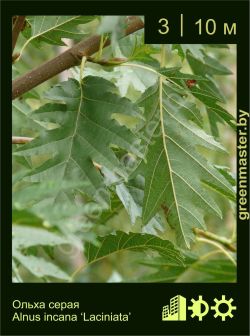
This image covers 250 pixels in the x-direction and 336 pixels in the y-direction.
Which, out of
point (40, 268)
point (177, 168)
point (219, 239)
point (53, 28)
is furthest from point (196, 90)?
point (219, 239)

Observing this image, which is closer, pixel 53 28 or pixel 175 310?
pixel 53 28

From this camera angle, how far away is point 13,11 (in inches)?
45.3

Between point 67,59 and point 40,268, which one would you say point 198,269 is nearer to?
point 40,268

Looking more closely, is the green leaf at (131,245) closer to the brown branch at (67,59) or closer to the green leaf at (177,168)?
the green leaf at (177,168)

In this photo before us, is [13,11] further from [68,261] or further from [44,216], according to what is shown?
[68,261]

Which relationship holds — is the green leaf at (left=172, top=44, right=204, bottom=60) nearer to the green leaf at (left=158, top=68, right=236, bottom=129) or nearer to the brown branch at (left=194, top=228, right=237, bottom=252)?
the green leaf at (left=158, top=68, right=236, bottom=129)

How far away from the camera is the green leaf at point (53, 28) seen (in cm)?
115

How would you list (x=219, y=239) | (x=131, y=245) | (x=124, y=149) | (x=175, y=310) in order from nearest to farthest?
(x=124, y=149) → (x=131, y=245) → (x=175, y=310) → (x=219, y=239)

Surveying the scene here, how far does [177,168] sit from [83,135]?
0.18 meters

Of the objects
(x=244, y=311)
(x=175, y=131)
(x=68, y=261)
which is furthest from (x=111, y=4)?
(x=68, y=261)

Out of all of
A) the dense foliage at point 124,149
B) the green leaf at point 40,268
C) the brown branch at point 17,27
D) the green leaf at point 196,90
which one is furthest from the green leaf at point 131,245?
the brown branch at point 17,27

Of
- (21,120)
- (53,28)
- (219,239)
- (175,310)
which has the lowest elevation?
(175,310)

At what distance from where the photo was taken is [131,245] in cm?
118

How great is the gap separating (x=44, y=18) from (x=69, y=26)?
0.14 ft
